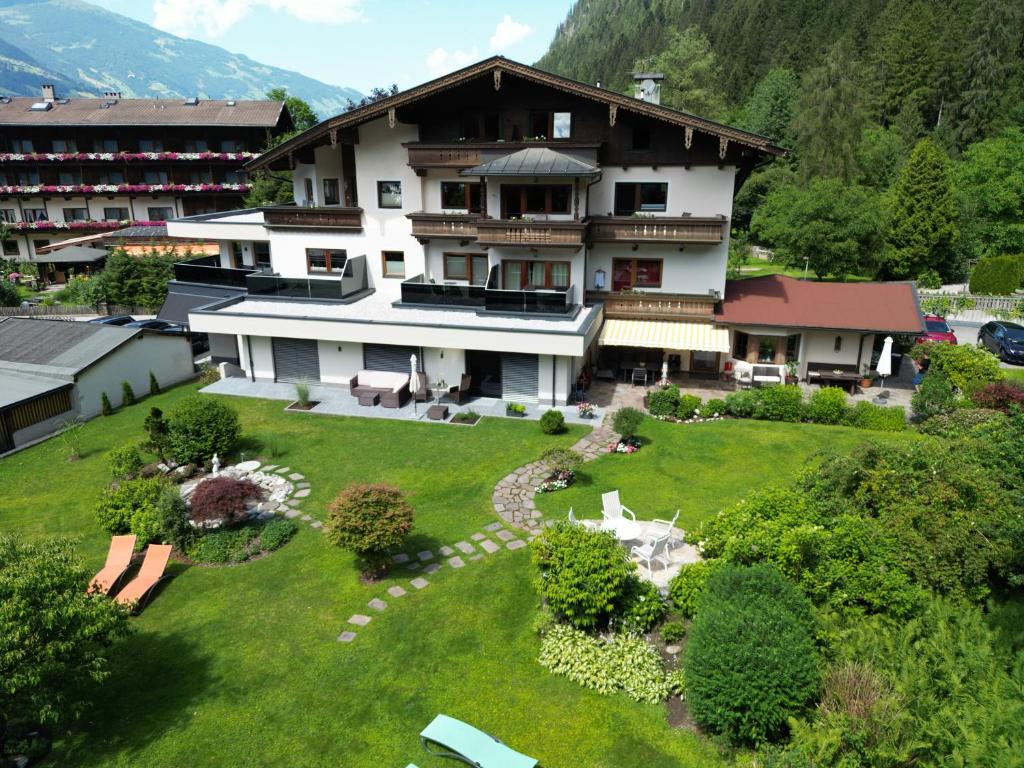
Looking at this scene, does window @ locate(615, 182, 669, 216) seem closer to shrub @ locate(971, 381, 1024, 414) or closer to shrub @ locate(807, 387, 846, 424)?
shrub @ locate(807, 387, 846, 424)

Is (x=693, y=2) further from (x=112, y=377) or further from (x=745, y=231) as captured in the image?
(x=112, y=377)

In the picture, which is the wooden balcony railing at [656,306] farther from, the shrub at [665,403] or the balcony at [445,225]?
the balcony at [445,225]

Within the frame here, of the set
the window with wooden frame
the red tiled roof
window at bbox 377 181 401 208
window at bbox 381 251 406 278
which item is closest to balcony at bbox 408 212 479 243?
the window with wooden frame

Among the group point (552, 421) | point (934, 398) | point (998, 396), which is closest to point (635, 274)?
point (552, 421)

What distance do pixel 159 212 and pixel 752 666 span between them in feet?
235

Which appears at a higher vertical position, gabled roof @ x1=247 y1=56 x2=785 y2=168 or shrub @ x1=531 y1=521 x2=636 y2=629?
gabled roof @ x1=247 y1=56 x2=785 y2=168

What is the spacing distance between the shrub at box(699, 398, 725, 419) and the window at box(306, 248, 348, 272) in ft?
60.5

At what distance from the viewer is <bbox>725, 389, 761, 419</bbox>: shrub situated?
977 inches

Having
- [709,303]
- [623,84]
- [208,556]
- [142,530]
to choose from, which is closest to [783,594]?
[208,556]

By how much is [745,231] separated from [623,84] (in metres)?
61.8

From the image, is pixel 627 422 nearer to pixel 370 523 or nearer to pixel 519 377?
pixel 519 377

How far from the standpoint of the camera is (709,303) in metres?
28.2

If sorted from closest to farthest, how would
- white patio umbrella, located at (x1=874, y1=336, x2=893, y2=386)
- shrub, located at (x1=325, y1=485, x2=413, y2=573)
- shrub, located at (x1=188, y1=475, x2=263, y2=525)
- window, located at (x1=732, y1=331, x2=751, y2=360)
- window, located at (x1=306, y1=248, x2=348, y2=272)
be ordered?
1. shrub, located at (x1=325, y1=485, x2=413, y2=573)
2. shrub, located at (x1=188, y1=475, x2=263, y2=525)
3. white patio umbrella, located at (x1=874, y1=336, x2=893, y2=386)
4. window, located at (x1=732, y1=331, x2=751, y2=360)
5. window, located at (x1=306, y1=248, x2=348, y2=272)

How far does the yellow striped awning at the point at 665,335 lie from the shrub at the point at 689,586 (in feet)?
46.5
